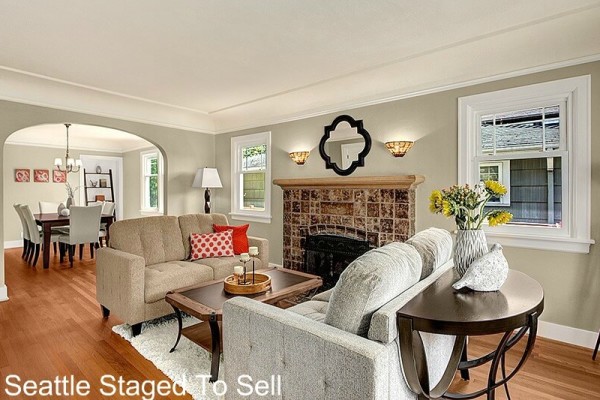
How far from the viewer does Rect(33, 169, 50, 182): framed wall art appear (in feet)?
23.5

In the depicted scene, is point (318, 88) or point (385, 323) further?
point (318, 88)

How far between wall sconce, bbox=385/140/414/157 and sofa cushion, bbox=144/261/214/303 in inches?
88.8

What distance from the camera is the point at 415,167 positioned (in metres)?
3.53

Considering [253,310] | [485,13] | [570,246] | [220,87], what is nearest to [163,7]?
[220,87]

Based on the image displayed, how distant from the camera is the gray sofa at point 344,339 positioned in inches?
47.8

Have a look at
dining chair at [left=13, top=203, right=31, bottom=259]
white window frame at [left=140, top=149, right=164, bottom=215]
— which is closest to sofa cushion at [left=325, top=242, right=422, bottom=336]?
dining chair at [left=13, top=203, right=31, bottom=259]

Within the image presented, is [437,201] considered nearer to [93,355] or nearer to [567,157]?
[567,157]

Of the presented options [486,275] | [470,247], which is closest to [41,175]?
[470,247]

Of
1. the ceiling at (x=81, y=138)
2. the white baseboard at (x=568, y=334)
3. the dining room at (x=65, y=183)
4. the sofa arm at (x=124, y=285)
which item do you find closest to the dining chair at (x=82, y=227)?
the dining room at (x=65, y=183)

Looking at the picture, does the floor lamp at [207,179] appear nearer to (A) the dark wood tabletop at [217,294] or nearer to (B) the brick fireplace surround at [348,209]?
(B) the brick fireplace surround at [348,209]

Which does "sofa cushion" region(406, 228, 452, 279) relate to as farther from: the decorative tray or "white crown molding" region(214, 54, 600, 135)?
"white crown molding" region(214, 54, 600, 135)

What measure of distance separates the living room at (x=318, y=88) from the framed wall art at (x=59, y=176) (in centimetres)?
346

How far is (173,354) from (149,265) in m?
1.17

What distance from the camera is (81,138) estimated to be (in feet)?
24.9
